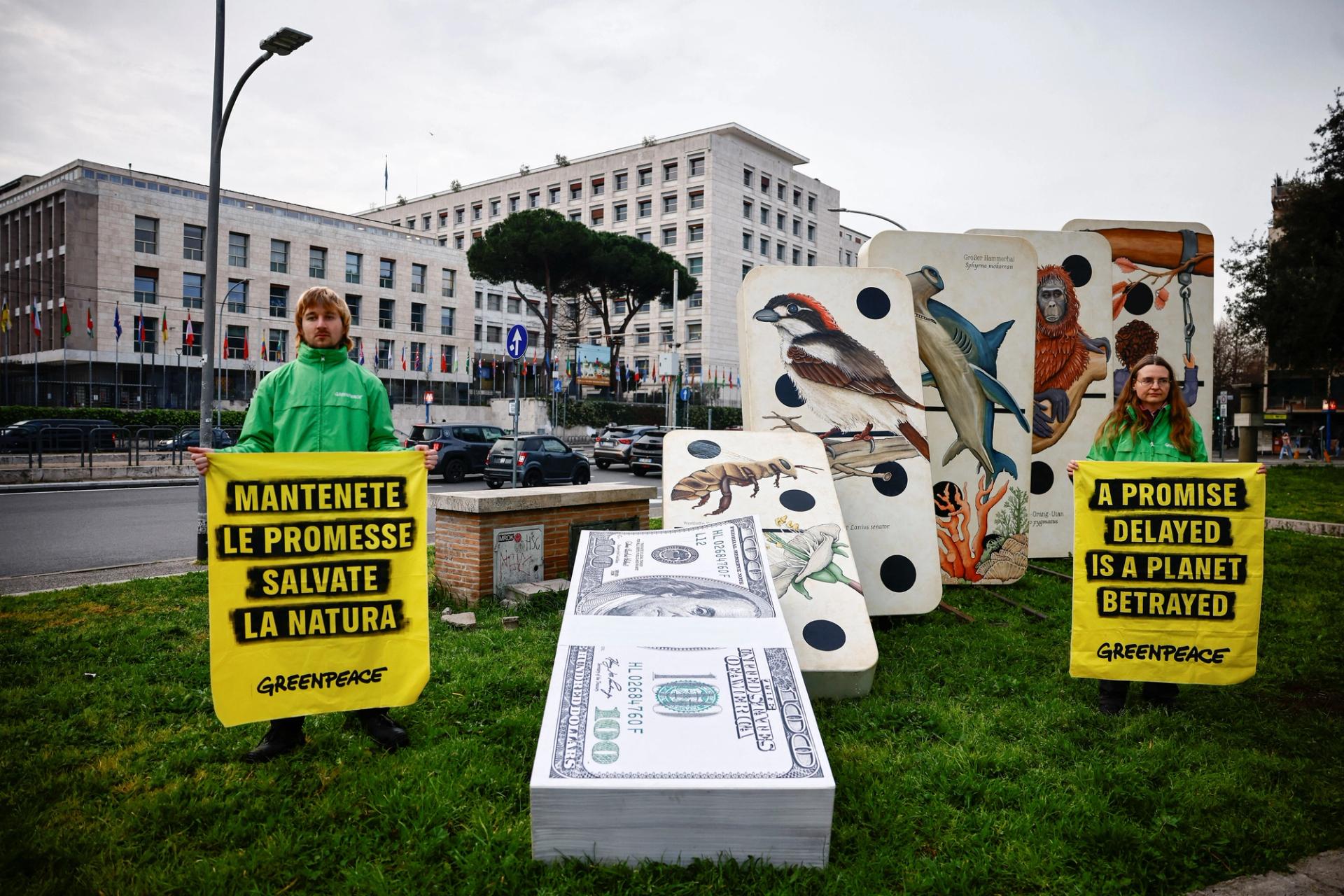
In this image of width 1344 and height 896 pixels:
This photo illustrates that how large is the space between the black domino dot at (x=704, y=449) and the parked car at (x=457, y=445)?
1586 cm

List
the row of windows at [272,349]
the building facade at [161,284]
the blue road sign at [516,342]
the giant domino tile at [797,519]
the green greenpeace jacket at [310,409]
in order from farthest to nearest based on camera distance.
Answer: the row of windows at [272,349] → the building facade at [161,284] → the blue road sign at [516,342] → the giant domino tile at [797,519] → the green greenpeace jacket at [310,409]

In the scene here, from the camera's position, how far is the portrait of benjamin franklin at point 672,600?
3.48m

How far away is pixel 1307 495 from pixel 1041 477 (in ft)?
36.2

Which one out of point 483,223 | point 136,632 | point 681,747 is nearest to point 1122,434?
point 681,747

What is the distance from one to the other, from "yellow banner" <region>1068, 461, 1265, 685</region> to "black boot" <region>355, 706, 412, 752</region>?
129 inches

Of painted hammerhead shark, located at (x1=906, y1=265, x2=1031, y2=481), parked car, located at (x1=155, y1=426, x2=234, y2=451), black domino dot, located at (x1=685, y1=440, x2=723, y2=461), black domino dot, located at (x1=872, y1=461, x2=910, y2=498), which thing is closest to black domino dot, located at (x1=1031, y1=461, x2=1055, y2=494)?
painted hammerhead shark, located at (x1=906, y1=265, x2=1031, y2=481)

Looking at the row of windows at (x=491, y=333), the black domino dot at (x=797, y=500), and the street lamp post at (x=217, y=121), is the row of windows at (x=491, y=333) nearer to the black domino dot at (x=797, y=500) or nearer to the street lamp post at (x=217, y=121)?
the street lamp post at (x=217, y=121)

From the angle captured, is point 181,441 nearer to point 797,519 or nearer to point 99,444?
point 99,444

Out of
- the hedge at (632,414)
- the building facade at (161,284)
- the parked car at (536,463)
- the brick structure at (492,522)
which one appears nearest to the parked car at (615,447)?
the parked car at (536,463)

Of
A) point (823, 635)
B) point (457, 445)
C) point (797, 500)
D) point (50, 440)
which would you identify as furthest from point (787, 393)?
point (50, 440)

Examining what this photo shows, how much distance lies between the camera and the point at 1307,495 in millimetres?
15094

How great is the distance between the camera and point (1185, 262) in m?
8.57

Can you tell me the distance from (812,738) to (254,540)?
2461 mm

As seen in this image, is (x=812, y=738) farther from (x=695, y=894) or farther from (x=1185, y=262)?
(x=1185, y=262)
